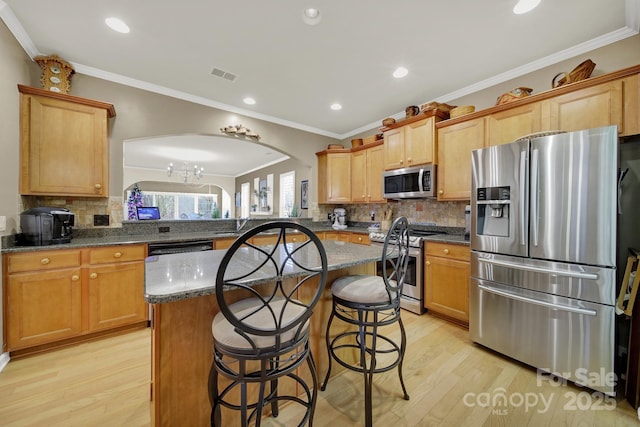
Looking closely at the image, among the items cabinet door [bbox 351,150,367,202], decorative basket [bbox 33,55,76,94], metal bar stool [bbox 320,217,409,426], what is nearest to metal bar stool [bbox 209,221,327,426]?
metal bar stool [bbox 320,217,409,426]

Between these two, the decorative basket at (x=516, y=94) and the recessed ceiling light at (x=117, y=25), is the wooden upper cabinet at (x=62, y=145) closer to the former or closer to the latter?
the recessed ceiling light at (x=117, y=25)

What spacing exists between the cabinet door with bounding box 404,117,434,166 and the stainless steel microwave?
0.10 metres

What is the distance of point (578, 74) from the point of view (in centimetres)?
212

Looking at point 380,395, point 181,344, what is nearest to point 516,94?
point 380,395

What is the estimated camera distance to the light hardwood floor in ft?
4.77

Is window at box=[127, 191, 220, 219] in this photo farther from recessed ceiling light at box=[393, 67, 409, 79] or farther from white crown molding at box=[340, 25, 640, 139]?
white crown molding at box=[340, 25, 640, 139]

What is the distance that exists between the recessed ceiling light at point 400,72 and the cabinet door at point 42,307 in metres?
3.69

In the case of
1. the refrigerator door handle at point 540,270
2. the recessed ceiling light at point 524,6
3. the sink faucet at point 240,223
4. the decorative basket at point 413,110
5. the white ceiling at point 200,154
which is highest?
the white ceiling at point 200,154

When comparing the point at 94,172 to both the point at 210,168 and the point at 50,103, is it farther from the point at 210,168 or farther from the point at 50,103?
the point at 210,168

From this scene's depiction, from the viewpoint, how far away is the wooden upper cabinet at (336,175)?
14.5 feet

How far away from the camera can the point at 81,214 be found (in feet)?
8.80

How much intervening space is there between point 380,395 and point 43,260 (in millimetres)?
2885

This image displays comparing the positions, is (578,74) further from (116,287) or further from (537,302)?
(116,287)

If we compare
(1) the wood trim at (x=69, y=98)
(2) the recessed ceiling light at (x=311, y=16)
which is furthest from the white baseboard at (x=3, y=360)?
(2) the recessed ceiling light at (x=311, y=16)
